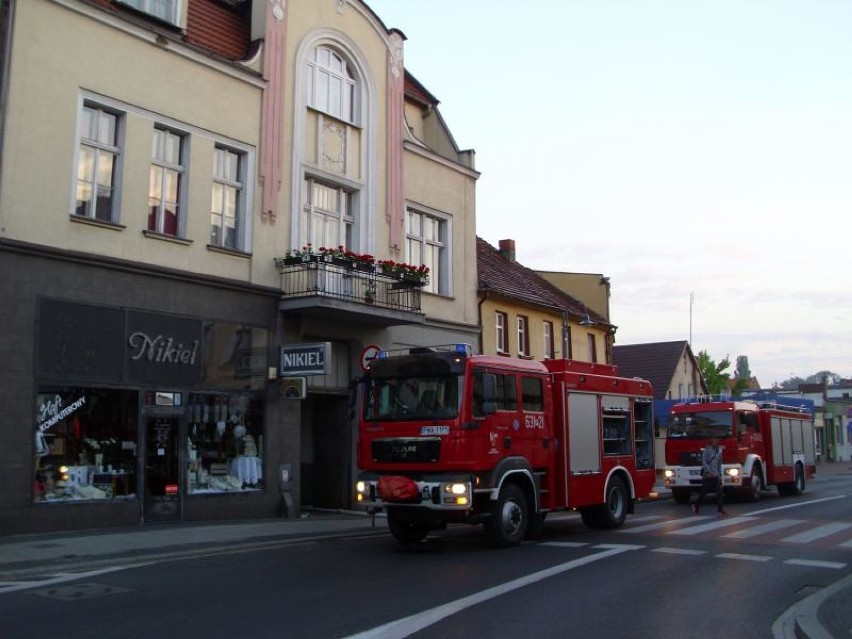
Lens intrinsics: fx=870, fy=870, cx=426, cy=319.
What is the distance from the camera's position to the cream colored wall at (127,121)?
1477cm

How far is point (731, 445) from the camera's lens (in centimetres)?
2342

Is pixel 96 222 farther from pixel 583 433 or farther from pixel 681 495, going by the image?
pixel 681 495

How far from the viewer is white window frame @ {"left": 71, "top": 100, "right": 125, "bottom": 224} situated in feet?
51.6

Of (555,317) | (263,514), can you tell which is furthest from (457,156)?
(263,514)

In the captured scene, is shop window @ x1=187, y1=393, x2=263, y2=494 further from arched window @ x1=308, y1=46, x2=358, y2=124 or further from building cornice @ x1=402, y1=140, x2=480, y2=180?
building cornice @ x1=402, y1=140, x2=480, y2=180

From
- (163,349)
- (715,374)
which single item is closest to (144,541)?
(163,349)

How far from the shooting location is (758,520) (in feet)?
58.8

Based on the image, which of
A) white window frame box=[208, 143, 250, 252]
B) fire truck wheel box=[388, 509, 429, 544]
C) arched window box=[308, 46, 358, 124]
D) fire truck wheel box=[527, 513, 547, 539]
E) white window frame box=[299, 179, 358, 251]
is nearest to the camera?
fire truck wheel box=[388, 509, 429, 544]

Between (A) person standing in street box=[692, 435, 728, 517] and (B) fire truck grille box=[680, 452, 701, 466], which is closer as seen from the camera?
(A) person standing in street box=[692, 435, 728, 517]

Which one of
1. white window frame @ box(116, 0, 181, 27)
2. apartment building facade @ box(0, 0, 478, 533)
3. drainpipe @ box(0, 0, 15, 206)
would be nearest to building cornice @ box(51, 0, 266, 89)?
apartment building facade @ box(0, 0, 478, 533)

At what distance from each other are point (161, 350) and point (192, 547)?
15.3ft

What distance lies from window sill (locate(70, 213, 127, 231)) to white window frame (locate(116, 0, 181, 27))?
4.62m

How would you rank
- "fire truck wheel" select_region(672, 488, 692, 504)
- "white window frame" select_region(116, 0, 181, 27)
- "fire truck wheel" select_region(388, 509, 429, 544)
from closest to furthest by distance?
1. "fire truck wheel" select_region(388, 509, 429, 544)
2. "white window frame" select_region(116, 0, 181, 27)
3. "fire truck wheel" select_region(672, 488, 692, 504)

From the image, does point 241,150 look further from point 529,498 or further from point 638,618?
point 638,618
